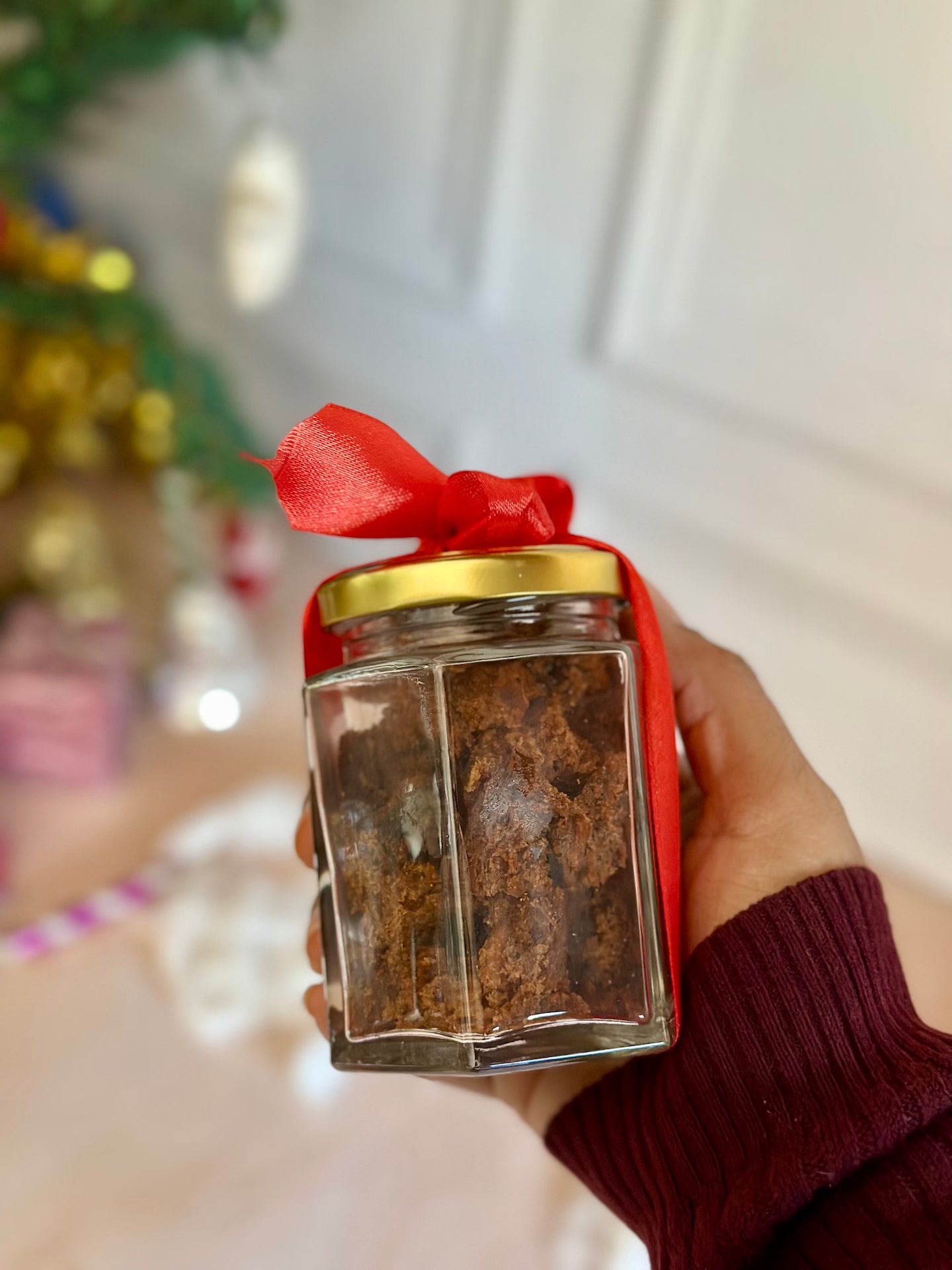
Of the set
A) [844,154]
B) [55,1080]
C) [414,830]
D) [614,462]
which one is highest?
[844,154]

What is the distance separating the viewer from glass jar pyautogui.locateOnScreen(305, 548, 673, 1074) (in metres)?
0.39

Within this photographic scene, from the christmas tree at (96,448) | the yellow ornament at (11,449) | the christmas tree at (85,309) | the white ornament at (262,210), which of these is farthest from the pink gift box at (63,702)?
the white ornament at (262,210)

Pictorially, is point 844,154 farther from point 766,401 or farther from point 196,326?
point 196,326

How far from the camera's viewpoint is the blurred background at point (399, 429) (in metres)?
0.65

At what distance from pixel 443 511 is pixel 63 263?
682 millimetres

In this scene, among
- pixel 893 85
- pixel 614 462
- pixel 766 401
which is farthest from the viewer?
pixel 614 462

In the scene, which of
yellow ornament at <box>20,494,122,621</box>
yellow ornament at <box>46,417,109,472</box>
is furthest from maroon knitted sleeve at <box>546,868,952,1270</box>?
yellow ornament at <box>46,417,109,472</box>

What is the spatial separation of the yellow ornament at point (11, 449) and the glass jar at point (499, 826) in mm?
813

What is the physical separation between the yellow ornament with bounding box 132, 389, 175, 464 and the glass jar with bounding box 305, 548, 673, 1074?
25.8 inches

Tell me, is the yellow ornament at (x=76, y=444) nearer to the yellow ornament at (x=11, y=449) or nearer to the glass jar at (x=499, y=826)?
the yellow ornament at (x=11, y=449)

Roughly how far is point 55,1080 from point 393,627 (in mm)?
490

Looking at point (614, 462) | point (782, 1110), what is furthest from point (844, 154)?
point (782, 1110)

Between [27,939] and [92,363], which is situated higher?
[92,363]

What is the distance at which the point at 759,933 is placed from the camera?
443 mm
